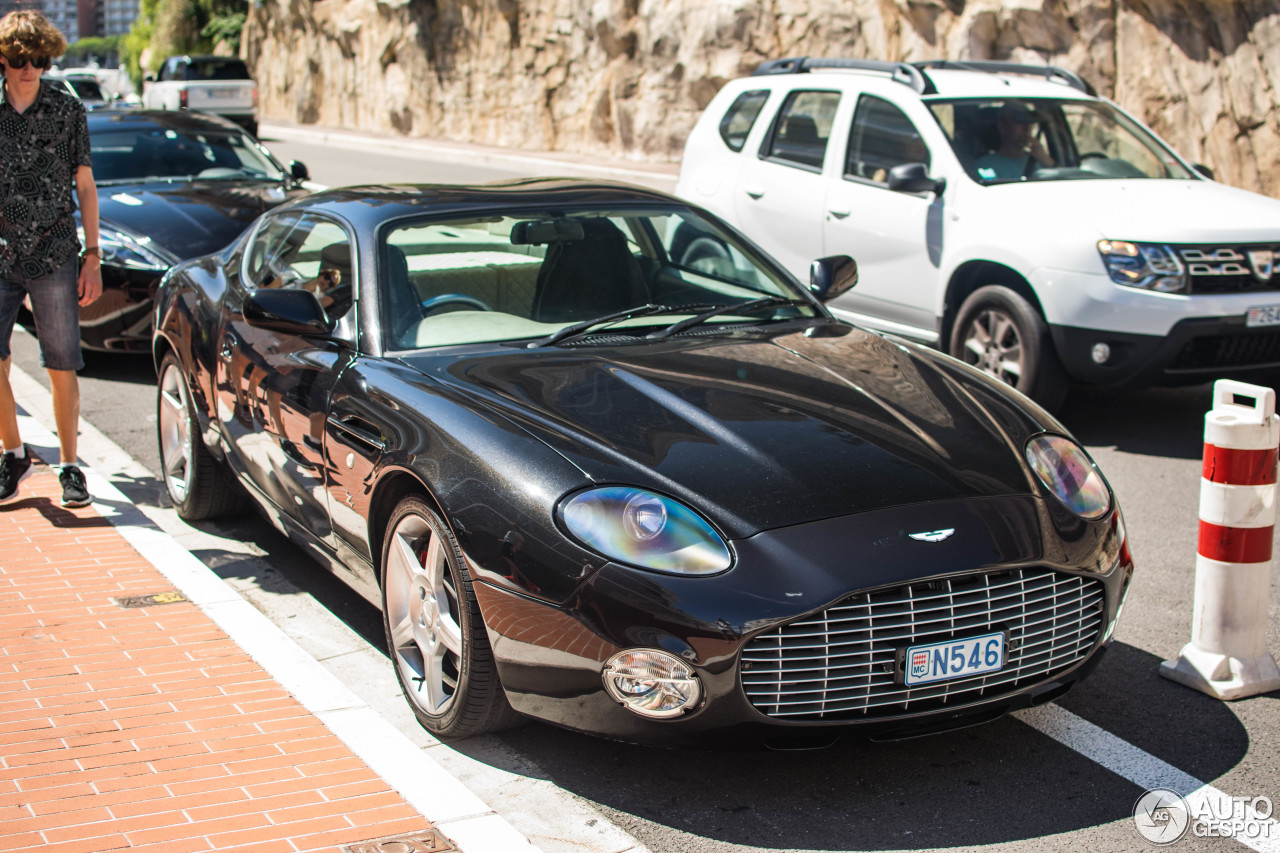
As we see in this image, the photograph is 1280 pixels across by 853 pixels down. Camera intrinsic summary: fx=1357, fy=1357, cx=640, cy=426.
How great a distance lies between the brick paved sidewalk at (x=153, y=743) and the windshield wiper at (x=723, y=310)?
1637 mm

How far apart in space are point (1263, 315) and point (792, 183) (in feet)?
9.79

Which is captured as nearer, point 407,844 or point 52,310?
point 407,844

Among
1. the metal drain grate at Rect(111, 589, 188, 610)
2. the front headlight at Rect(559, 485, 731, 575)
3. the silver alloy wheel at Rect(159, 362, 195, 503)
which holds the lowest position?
the metal drain grate at Rect(111, 589, 188, 610)

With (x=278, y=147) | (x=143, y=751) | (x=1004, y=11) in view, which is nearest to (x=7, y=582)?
(x=143, y=751)

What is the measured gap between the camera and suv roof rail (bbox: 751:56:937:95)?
26.9 feet

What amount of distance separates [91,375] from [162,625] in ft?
15.4

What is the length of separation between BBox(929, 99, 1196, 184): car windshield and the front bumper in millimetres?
4801

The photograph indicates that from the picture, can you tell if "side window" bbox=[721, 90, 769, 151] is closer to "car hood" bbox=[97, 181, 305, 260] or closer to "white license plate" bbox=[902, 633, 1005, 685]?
"car hood" bbox=[97, 181, 305, 260]

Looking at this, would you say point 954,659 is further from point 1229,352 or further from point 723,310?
point 1229,352

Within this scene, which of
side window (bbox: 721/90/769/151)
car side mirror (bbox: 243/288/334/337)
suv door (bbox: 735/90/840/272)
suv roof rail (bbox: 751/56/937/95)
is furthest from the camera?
side window (bbox: 721/90/769/151)

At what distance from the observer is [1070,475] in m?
3.73

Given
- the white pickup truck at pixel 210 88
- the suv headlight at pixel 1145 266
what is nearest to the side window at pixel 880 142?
the suv headlight at pixel 1145 266

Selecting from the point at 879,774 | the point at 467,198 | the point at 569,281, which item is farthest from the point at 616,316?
the point at 879,774

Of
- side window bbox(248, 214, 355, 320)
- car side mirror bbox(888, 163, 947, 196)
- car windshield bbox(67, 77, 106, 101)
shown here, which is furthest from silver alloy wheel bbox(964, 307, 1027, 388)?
car windshield bbox(67, 77, 106, 101)
